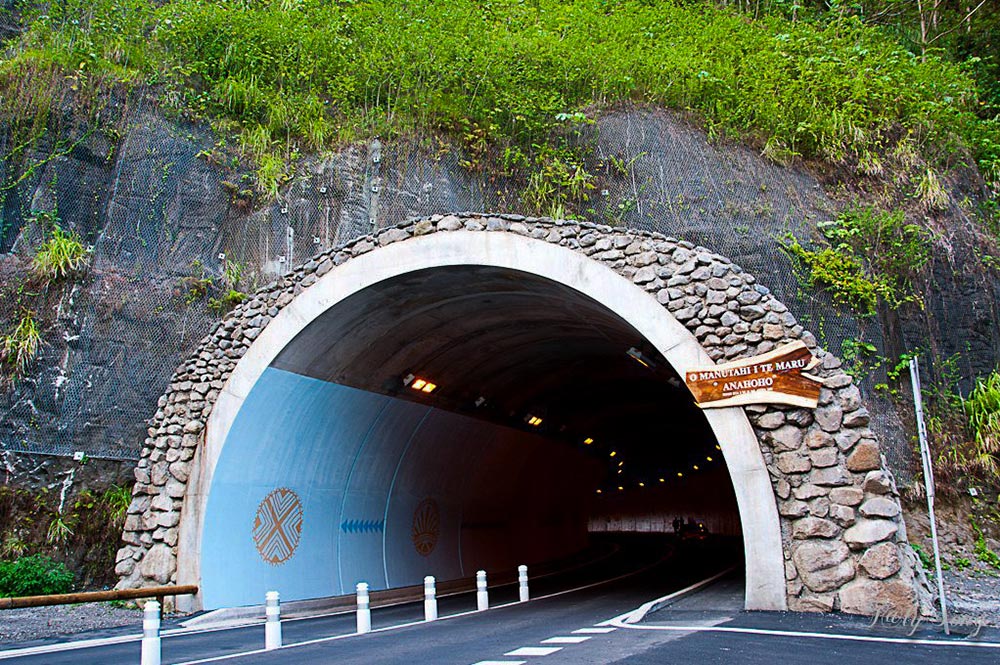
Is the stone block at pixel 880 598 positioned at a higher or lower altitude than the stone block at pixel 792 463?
lower

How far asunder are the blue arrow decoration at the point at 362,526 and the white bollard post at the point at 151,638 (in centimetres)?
690

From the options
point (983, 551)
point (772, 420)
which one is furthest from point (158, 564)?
point (983, 551)

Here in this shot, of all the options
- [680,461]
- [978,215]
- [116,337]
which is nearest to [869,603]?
[978,215]

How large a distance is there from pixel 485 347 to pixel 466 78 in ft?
27.4

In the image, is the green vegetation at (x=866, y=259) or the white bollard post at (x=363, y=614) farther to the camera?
the green vegetation at (x=866, y=259)

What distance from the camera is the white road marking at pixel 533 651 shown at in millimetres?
7602

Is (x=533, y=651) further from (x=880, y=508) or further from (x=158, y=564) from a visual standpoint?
(x=158, y=564)

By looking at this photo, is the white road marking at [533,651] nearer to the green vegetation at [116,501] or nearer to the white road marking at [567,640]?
the white road marking at [567,640]

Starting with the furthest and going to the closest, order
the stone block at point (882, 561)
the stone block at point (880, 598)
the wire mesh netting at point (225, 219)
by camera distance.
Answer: the wire mesh netting at point (225, 219) → the stone block at point (882, 561) → the stone block at point (880, 598)

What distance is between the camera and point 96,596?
34.3ft

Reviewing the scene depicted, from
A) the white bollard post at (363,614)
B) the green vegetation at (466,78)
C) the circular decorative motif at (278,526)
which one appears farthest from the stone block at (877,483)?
the green vegetation at (466,78)

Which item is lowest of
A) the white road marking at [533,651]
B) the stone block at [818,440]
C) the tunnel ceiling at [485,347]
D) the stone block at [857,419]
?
the white road marking at [533,651]

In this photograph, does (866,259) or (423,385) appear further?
(866,259)

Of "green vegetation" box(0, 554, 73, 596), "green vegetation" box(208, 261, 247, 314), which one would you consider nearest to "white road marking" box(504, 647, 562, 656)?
"green vegetation" box(0, 554, 73, 596)
